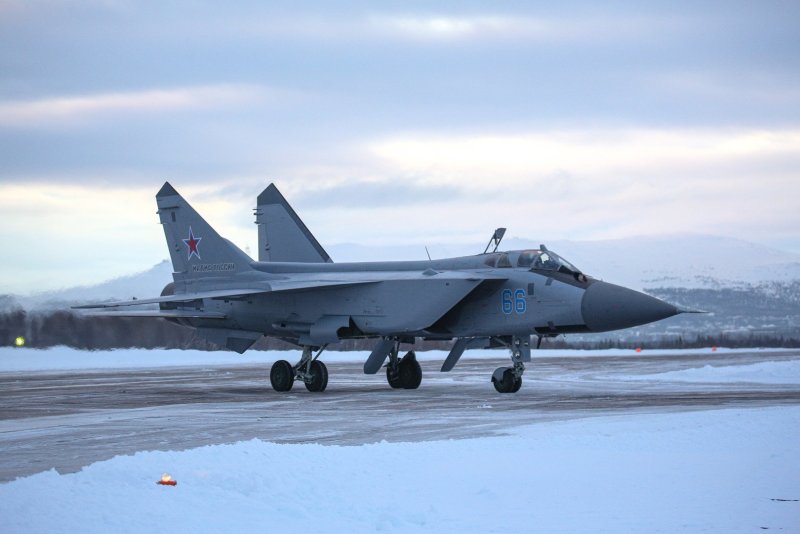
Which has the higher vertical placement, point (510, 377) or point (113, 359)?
point (510, 377)

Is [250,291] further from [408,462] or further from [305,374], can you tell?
[408,462]

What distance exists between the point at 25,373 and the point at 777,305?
201 feet

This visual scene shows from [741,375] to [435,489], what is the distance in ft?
55.0

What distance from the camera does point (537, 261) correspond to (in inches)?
724

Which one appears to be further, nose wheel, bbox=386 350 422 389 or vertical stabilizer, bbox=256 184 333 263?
vertical stabilizer, bbox=256 184 333 263

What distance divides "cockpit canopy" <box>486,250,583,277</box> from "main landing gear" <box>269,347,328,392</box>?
153 inches

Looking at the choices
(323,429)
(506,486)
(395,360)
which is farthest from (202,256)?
(506,486)

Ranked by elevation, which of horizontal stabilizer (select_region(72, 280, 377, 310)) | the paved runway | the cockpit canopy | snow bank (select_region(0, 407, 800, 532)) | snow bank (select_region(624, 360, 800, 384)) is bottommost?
snow bank (select_region(624, 360, 800, 384))

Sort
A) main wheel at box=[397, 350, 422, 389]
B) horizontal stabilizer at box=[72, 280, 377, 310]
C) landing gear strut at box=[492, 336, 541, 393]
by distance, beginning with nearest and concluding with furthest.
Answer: landing gear strut at box=[492, 336, 541, 393]
horizontal stabilizer at box=[72, 280, 377, 310]
main wheel at box=[397, 350, 422, 389]

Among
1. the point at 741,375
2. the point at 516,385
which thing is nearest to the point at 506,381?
the point at 516,385

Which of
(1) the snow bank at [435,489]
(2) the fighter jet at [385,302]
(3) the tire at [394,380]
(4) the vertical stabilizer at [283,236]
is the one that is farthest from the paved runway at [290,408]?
(4) the vertical stabilizer at [283,236]

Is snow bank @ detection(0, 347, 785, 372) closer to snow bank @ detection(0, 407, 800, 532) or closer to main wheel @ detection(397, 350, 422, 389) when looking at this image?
main wheel @ detection(397, 350, 422, 389)

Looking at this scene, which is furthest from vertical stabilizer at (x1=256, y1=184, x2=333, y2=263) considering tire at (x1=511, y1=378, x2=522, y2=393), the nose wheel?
tire at (x1=511, y1=378, x2=522, y2=393)

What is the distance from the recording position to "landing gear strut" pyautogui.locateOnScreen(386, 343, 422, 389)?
20.2 metres
